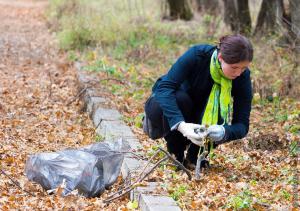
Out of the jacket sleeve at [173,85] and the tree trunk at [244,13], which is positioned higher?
the jacket sleeve at [173,85]

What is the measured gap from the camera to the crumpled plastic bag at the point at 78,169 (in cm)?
465

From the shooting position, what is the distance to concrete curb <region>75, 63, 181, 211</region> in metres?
4.29

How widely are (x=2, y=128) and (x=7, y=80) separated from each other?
9.58 ft

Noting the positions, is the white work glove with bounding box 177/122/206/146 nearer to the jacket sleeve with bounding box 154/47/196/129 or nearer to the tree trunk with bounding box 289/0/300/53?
the jacket sleeve with bounding box 154/47/196/129

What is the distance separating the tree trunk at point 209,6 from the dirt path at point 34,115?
4738mm

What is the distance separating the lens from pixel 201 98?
16.5ft

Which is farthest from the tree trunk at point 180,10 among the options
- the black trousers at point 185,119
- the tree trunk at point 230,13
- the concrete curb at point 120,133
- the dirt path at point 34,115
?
the black trousers at point 185,119

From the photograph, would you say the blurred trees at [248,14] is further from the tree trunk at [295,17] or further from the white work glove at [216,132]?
the white work glove at [216,132]

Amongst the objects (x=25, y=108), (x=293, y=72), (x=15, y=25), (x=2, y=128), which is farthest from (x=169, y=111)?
(x=15, y=25)

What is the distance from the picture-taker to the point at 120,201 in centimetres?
467

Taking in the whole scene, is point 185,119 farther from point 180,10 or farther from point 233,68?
point 180,10

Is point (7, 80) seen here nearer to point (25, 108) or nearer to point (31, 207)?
point (25, 108)

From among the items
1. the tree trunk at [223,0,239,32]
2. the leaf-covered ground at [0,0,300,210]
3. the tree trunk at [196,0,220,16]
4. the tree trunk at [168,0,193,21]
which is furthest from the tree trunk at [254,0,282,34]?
the tree trunk at [168,0,193,21]

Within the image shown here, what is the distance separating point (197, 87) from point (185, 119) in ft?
0.94
